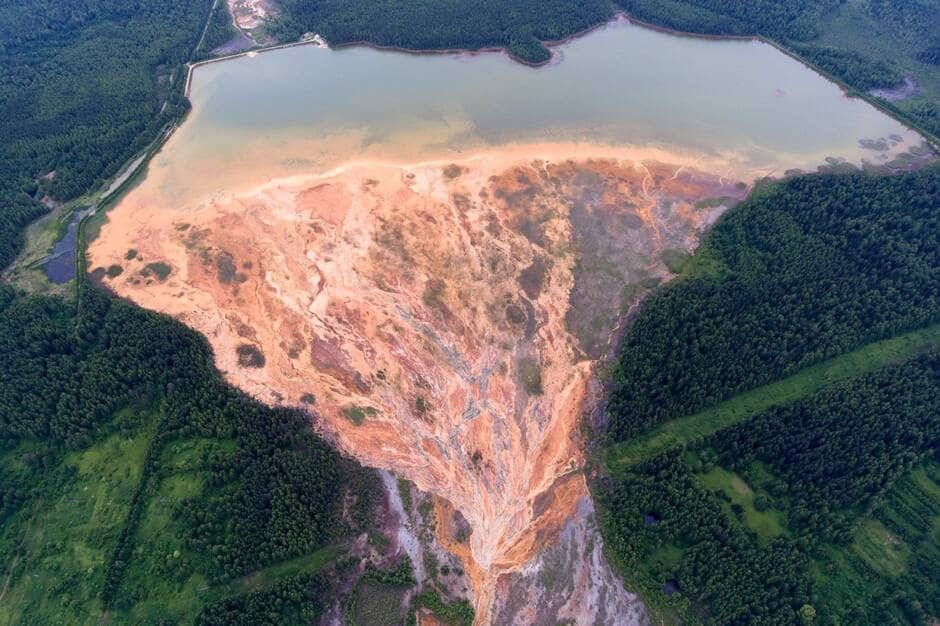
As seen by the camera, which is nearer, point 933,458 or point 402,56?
point 933,458

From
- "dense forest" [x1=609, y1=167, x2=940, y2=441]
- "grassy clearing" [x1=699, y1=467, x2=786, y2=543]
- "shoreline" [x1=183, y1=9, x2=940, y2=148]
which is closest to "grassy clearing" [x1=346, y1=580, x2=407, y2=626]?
"dense forest" [x1=609, y1=167, x2=940, y2=441]

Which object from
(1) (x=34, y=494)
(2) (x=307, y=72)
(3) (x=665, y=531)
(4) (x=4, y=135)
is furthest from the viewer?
(2) (x=307, y=72)

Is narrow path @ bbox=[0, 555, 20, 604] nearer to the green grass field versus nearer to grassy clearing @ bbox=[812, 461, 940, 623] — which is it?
the green grass field

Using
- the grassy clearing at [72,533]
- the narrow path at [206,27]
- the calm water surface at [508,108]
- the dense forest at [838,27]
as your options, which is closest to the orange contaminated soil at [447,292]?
the calm water surface at [508,108]

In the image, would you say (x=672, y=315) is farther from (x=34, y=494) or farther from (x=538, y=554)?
(x=34, y=494)

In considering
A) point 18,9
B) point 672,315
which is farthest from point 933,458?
point 18,9

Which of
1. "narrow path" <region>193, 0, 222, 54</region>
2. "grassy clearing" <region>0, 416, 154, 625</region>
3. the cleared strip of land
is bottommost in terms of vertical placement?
"grassy clearing" <region>0, 416, 154, 625</region>
